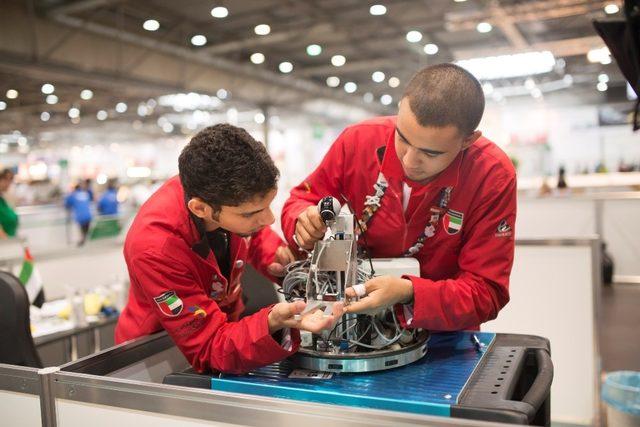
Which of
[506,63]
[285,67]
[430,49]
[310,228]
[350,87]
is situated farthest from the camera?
[350,87]

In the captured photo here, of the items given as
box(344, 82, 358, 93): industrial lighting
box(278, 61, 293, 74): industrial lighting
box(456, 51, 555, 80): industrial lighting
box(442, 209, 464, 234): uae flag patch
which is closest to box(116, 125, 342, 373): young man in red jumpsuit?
box(442, 209, 464, 234): uae flag patch

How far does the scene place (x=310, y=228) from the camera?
1.20m

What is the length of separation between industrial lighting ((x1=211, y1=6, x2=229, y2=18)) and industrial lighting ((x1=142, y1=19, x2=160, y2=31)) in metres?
0.99

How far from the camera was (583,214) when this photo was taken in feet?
20.1

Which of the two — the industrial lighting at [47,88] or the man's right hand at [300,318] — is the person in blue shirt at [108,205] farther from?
the man's right hand at [300,318]

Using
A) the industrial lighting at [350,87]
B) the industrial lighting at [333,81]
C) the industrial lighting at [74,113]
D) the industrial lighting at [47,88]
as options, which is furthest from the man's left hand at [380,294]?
the industrial lighting at [74,113]

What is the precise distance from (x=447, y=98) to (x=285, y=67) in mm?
10150

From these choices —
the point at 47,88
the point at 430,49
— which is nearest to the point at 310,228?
the point at 430,49

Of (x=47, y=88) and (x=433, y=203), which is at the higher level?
(x=47, y=88)

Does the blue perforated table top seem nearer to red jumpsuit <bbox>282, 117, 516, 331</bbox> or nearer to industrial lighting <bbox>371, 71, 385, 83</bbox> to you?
red jumpsuit <bbox>282, 117, 516, 331</bbox>

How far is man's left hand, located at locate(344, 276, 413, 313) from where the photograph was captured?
1.01 m

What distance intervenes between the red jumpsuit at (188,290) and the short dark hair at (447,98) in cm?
50

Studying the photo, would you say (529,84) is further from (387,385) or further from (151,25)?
(387,385)

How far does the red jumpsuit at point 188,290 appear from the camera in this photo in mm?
1043
